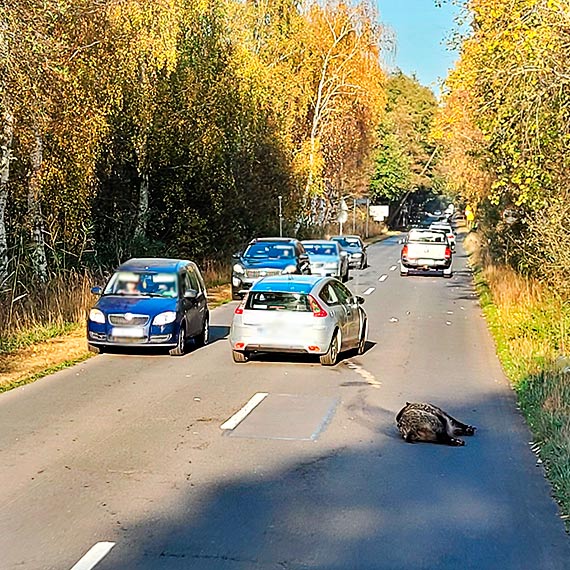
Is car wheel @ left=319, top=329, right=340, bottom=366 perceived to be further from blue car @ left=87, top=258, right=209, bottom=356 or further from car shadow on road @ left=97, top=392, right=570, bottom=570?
car shadow on road @ left=97, top=392, right=570, bottom=570

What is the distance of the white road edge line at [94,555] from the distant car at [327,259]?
29.1 meters

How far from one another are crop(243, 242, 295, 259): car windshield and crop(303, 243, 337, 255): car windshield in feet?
22.4

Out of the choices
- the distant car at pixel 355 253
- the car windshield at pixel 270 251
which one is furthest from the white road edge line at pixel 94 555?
the distant car at pixel 355 253

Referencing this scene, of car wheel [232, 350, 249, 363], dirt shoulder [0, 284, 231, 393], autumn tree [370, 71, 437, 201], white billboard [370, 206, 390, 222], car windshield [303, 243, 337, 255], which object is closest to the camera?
dirt shoulder [0, 284, 231, 393]

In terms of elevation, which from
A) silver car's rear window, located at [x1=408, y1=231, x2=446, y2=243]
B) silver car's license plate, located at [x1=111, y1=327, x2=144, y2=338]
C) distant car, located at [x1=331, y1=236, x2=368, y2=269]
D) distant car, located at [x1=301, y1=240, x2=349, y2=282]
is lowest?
distant car, located at [x1=331, y1=236, x2=368, y2=269]

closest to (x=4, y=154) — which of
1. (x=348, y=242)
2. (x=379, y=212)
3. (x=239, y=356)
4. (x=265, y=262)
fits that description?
(x=239, y=356)

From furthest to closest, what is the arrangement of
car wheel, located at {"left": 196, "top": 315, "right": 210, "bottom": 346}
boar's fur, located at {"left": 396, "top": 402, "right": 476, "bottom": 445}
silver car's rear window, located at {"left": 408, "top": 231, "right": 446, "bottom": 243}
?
silver car's rear window, located at {"left": 408, "top": 231, "right": 446, "bottom": 243} → car wheel, located at {"left": 196, "top": 315, "right": 210, "bottom": 346} → boar's fur, located at {"left": 396, "top": 402, "right": 476, "bottom": 445}

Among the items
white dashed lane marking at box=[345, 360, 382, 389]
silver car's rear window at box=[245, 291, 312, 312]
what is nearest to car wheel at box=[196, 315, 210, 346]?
silver car's rear window at box=[245, 291, 312, 312]

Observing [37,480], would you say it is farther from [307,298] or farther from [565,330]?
[565,330]

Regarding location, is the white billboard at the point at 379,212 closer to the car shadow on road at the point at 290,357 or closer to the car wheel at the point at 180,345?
the car shadow on road at the point at 290,357

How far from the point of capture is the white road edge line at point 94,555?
6.14 m

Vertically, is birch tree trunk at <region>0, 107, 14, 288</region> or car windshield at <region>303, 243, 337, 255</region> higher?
birch tree trunk at <region>0, 107, 14, 288</region>

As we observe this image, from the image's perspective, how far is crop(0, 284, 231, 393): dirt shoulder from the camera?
14219mm

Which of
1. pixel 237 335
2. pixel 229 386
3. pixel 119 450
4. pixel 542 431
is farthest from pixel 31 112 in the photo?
pixel 542 431
